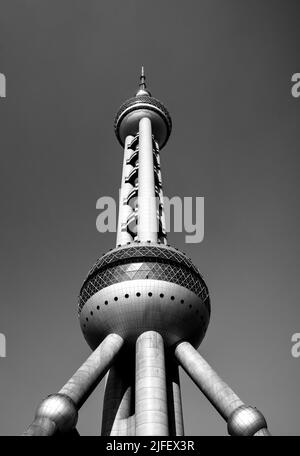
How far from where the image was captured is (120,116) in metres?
71.7

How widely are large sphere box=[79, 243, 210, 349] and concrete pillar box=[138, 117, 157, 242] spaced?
17.7 feet

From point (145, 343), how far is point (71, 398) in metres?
9.25

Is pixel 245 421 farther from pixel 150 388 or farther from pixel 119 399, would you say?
pixel 119 399

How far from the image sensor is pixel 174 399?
45.0 m

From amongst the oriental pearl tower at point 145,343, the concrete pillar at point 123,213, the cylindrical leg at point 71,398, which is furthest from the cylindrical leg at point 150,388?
the concrete pillar at point 123,213

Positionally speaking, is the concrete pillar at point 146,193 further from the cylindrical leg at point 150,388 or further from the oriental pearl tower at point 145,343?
the cylindrical leg at point 150,388

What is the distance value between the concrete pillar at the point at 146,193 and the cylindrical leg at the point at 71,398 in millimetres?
14749

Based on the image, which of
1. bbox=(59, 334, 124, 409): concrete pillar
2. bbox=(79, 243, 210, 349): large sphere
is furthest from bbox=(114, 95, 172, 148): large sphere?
bbox=(59, 334, 124, 409): concrete pillar

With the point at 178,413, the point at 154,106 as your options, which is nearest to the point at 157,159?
the point at 154,106

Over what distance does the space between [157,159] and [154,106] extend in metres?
9.34

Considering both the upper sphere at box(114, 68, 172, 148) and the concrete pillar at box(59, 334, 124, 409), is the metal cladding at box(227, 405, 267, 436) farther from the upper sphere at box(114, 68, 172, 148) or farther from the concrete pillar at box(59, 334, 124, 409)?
the upper sphere at box(114, 68, 172, 148)

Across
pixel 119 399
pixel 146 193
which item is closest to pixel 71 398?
pixel 119 399

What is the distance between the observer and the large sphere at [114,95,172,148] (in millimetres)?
70250

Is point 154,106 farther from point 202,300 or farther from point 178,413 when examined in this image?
point 178,413
